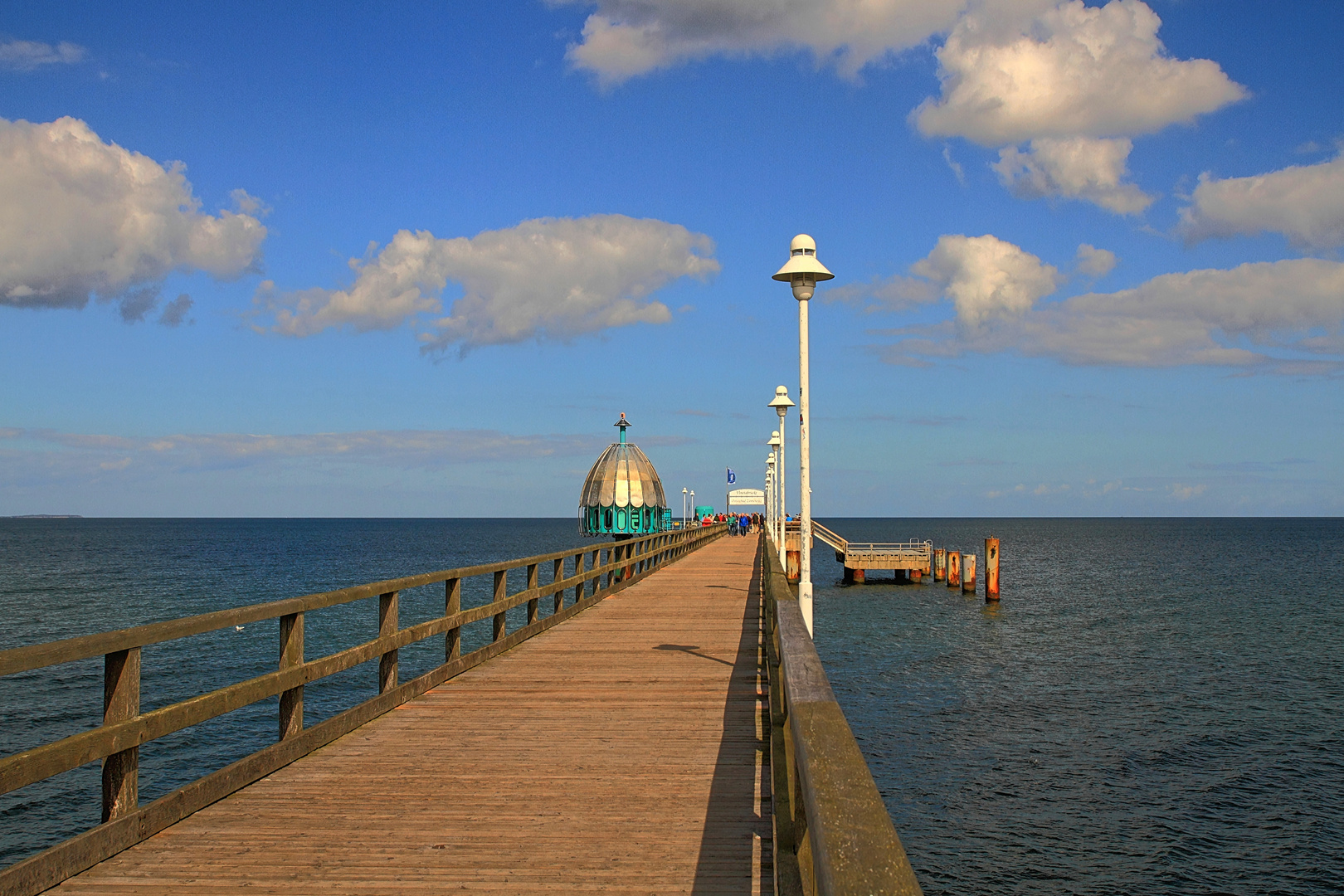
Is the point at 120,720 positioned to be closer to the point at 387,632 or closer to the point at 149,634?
the point at 149,634

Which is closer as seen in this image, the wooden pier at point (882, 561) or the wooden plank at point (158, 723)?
the wooden plank at point (158, 723)

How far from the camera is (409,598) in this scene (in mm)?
51719

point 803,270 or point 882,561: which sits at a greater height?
point 803,270

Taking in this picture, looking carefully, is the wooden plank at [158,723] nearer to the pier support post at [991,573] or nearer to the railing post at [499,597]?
the railing post at [499,597]

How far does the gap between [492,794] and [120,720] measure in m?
2.10

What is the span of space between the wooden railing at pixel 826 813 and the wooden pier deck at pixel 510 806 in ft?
1.79

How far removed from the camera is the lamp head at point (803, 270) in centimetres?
1275

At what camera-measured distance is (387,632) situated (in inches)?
345

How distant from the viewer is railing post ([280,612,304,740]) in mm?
7027

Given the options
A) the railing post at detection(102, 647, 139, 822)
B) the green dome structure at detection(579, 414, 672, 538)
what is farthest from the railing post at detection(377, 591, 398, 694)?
the green dome structure at detection(579, 414, 672, 538)

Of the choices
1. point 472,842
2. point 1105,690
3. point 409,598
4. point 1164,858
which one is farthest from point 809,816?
point 409,598

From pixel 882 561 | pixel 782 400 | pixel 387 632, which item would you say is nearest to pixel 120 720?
pixel 387 632

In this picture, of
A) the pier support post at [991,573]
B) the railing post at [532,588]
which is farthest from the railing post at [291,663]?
the pier support post at [991,573]

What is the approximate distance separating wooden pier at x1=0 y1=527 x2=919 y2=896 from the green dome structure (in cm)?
4939
